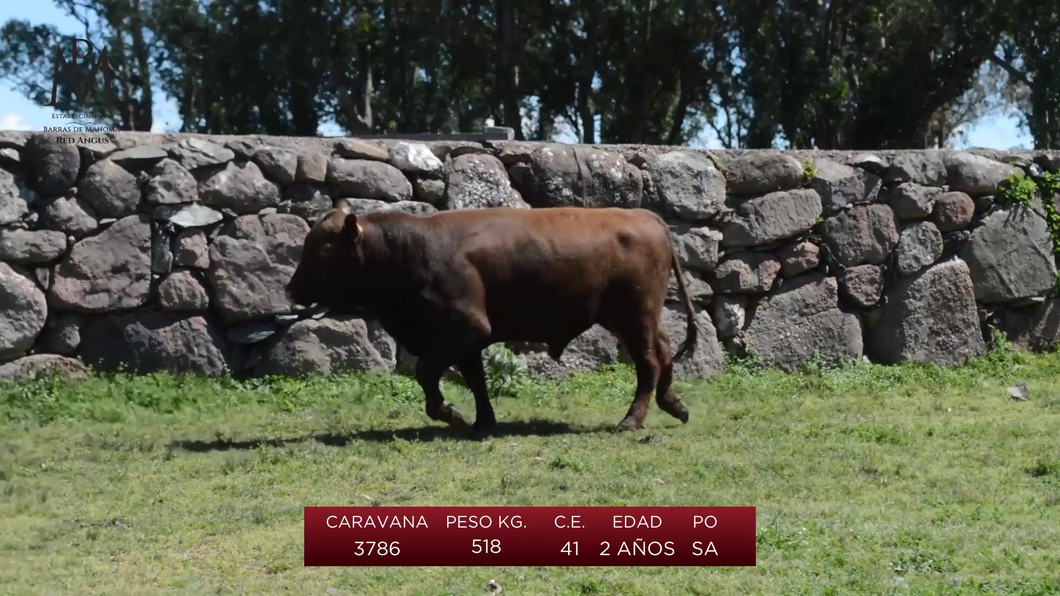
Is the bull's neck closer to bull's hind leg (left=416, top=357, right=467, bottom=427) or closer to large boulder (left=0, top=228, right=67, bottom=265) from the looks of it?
bull's hind leg (left=416, top=357, right=467, bottom=427)

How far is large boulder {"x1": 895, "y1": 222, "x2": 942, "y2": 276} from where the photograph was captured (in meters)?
12.3

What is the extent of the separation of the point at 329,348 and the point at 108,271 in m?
1.79

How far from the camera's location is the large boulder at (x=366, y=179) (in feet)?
35.3

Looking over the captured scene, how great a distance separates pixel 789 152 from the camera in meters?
12.1

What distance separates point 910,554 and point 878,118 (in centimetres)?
2447

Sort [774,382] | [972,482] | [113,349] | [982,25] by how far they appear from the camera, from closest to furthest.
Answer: [972,482] → [113,349] → [774,382] → [982,25]

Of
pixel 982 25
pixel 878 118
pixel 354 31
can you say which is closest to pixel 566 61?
pixel 354 31

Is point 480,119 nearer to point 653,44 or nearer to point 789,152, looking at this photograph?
point 653,44

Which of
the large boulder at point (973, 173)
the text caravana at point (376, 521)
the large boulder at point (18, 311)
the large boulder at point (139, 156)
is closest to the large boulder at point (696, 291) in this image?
the large boulder at point (973, 173)

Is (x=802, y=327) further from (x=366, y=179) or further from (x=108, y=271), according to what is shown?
(x=108, y=271)

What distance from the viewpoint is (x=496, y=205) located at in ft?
36.2

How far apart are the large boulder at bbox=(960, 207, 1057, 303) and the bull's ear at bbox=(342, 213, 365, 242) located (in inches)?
256

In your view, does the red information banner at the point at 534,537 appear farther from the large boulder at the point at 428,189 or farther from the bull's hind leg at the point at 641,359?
the large boulder at the point at 428,189

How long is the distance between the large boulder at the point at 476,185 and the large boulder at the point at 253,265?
4.35ft
